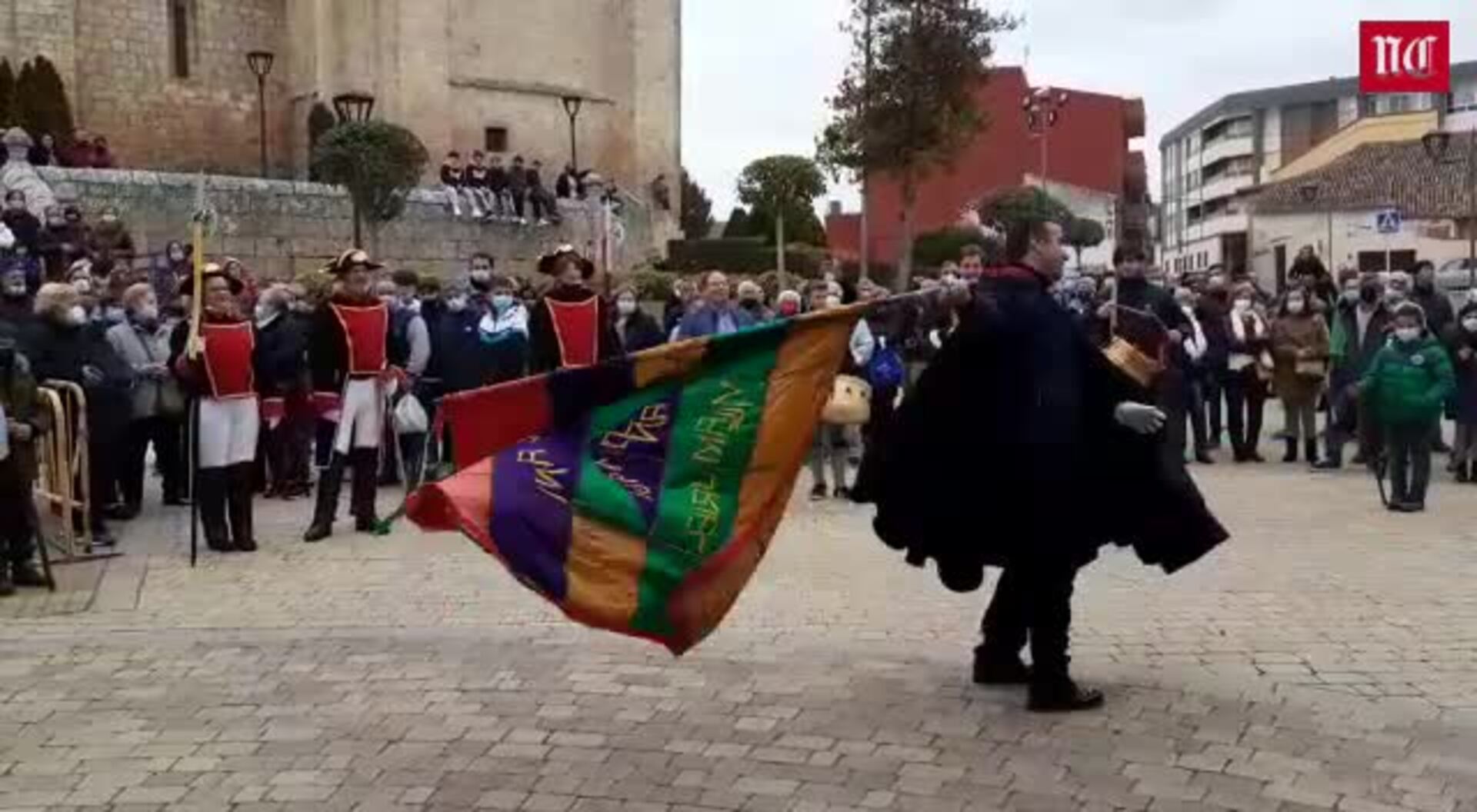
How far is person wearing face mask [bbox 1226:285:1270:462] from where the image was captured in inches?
613

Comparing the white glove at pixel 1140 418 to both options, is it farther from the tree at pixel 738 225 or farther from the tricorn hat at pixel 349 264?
the tree at pixel 738 225

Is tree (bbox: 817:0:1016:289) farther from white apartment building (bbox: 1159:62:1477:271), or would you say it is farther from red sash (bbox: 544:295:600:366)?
white apartment building (bbox: 1159:62:1477:271)

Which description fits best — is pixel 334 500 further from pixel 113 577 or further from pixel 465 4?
pixel 465 4

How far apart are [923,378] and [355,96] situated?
30.0m

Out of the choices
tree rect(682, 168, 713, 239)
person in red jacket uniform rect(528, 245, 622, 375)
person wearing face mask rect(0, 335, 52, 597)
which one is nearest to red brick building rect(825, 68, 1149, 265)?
tree rect(682, 168, 713, 239)

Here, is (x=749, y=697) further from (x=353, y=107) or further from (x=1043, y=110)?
(x=1043, y=110)

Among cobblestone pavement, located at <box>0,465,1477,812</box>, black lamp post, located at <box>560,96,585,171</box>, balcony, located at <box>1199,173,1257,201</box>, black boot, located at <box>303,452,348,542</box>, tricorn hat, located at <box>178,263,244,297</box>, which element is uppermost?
balcony, located at <box>1199,173,1257,201</box>

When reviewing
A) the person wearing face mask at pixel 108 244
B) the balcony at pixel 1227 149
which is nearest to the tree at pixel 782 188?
the person wearing face mask at pixel 108 244

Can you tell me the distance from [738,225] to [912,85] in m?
13.6

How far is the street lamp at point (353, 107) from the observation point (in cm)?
3400

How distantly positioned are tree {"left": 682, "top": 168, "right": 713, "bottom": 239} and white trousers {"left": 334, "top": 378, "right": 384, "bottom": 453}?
50281 mm

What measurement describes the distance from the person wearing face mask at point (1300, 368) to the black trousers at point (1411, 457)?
2.95 m

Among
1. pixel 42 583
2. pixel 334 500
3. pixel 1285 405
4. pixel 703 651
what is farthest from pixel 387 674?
pixel 1285 405

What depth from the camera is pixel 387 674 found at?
23.2 ft
